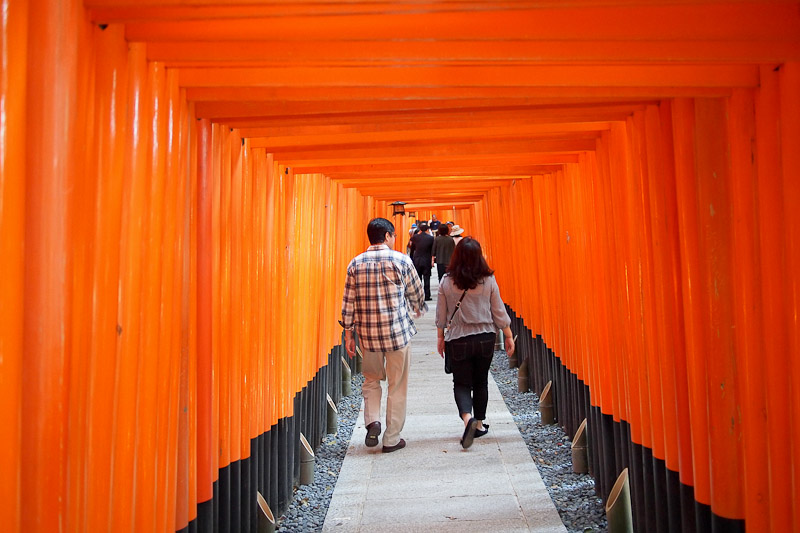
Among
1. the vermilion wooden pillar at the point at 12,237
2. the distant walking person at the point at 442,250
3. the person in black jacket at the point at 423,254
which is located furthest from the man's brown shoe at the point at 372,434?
the person in black jacket at the point at 423,254

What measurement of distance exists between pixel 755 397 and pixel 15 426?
2.47 metres

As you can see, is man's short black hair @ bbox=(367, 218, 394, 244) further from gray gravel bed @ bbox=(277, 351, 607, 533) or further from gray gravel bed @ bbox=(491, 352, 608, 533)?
gray gravel bed @ bbox=(491, 352, 608, 533)

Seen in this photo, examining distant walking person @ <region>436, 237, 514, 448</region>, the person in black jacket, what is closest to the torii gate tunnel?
distant walking person @ <region>436, 237, 514, 448</region>

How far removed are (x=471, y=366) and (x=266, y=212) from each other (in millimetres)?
2402

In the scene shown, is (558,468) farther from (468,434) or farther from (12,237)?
(12,237)

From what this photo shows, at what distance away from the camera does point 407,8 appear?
206 cm

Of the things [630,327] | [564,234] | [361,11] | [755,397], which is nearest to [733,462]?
[755,397]

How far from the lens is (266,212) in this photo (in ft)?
14.7

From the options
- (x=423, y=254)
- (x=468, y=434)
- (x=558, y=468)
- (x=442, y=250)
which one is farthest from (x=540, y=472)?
(x=423, y=254)

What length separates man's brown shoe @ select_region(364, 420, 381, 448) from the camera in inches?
239

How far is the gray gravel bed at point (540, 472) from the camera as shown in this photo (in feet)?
15.1

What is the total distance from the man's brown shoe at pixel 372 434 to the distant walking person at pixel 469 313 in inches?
30.0

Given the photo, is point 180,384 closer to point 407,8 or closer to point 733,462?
point 407,8

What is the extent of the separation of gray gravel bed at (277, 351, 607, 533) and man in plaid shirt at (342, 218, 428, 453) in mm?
592
